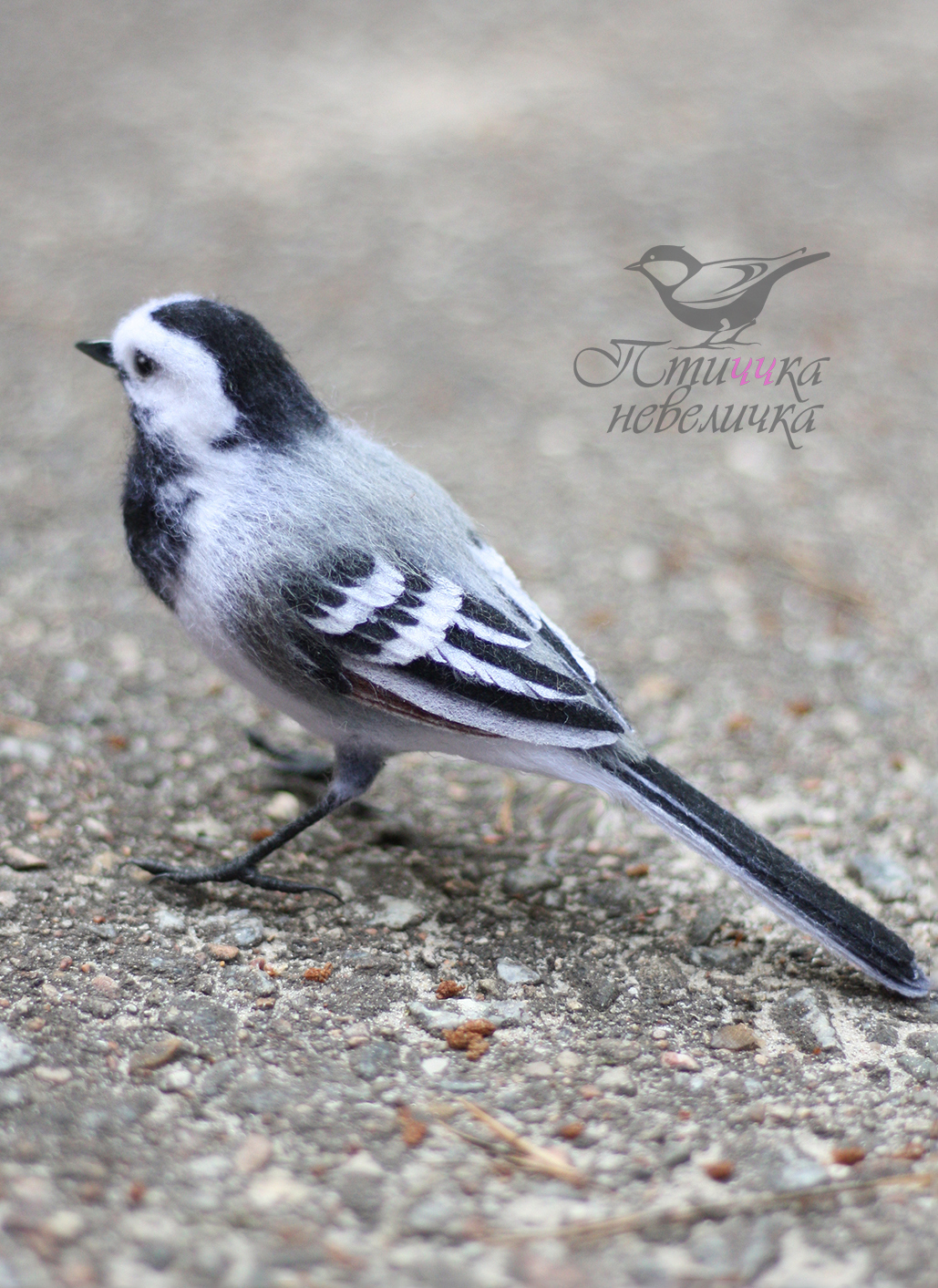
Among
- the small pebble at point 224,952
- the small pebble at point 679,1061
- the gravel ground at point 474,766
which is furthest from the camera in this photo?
the small pebble at point 224,952

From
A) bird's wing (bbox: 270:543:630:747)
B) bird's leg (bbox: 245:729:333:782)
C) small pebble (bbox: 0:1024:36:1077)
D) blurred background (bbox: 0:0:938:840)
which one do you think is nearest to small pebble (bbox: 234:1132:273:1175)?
small pebble (bbox: 0:1024:36:1077)

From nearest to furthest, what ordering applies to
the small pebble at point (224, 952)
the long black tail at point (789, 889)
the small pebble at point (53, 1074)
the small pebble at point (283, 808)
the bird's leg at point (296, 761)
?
the small pebble at point (53, 1074), the long black tail at point (789, 889), the small pebble at point (224, 952), the small pebble at point (283, 808), the bird's leg at point (296, 761)

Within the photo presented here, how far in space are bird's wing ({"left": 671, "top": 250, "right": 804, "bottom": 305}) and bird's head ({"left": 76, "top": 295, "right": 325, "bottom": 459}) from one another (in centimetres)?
288

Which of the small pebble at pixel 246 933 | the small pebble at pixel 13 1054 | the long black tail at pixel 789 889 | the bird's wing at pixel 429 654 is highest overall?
the bird's wing at pixel 429 654

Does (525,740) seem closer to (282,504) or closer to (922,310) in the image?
(282,504)

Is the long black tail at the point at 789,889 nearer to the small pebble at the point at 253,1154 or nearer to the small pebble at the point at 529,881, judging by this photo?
the small pebble at the point at 529,881

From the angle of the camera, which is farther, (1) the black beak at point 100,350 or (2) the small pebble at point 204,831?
(2) the small pebble at point 204,831

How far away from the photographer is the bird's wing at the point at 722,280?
4887 mm

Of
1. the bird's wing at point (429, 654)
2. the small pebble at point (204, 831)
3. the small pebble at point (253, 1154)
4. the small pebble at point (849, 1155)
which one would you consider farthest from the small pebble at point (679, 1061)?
the small pebble at point (204, 831)

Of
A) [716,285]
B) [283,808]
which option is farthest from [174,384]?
[716,285]

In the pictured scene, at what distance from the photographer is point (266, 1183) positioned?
70.2 inches

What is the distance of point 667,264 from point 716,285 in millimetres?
386

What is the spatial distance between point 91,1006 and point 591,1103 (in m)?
0.90

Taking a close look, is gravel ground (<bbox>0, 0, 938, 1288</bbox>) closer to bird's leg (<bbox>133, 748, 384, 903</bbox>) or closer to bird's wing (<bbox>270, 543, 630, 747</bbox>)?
bird's leg (<bbox>133, 748, 384, 903</bbox>)
